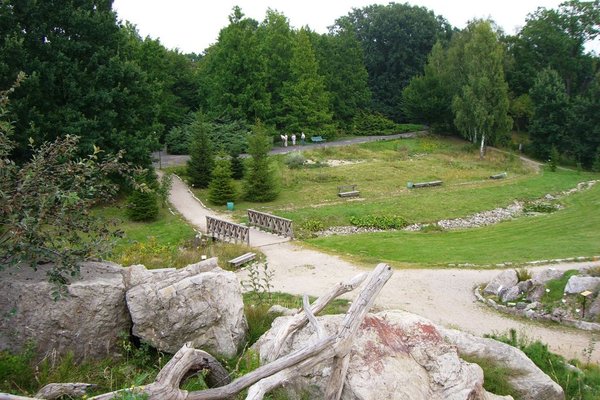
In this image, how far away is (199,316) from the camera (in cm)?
783

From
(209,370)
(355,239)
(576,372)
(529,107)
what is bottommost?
(355,239)

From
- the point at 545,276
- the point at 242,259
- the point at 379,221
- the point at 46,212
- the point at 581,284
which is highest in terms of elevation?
the point at 46,212

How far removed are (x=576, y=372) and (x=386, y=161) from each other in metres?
36.6

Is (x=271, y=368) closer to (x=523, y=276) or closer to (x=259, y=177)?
(x=523, y=276)

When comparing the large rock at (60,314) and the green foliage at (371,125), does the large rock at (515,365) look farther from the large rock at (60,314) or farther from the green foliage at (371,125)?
the green foliage at (371,125)

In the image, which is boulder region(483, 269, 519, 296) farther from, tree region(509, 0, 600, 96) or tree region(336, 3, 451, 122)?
tree region(336, 3, 451, 122)

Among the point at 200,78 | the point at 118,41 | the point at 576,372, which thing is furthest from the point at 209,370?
the point at 200,78

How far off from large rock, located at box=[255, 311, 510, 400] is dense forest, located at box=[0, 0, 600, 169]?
2217 centimetres

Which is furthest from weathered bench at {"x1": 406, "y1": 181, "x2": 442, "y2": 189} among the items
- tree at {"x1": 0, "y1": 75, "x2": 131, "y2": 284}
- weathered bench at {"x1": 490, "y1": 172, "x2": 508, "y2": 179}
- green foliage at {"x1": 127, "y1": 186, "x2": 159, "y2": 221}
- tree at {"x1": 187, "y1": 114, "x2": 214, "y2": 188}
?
tree at {"x1": 0, "y1": 75, "x2": 131, "y2": 284}

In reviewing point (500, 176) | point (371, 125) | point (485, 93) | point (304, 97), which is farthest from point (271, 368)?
point (371, 125)

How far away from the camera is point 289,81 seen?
53906 millimetres

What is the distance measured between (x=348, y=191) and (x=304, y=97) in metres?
20.8

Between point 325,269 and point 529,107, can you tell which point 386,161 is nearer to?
point 529,107

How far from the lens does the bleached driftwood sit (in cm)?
537
